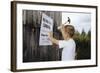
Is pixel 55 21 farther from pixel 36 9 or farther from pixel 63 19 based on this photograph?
pixel 36 9

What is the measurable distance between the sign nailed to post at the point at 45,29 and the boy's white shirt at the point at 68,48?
124 millimetres

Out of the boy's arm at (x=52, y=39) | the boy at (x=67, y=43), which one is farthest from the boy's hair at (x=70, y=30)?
the boy's arm at (x=52, y=39)

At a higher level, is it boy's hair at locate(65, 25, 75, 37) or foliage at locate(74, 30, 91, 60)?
boy's hair at locate(65, 25, 75, 37)

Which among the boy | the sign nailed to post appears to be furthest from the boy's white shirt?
the sign nailed to post

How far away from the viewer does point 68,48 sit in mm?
1894

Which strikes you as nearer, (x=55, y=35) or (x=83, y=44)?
(x=55, y=35)

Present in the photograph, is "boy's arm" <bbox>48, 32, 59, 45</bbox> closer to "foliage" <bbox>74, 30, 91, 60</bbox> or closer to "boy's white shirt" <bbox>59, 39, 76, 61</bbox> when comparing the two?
"boy's white shirt" <bbox>59, 39, 76, 61</bbox>

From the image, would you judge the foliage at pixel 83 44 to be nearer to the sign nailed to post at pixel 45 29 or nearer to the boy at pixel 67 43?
the boy at pixel 67 43

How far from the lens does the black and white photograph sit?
1704 millimetres

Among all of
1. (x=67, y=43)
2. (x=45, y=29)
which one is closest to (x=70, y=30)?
(x=67, y=43)

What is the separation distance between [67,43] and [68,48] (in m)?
0.04

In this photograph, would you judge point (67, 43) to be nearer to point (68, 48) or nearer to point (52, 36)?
point (68, 48)

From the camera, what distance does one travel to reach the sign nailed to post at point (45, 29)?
1.79 m

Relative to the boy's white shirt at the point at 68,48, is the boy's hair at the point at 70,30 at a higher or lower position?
higher
